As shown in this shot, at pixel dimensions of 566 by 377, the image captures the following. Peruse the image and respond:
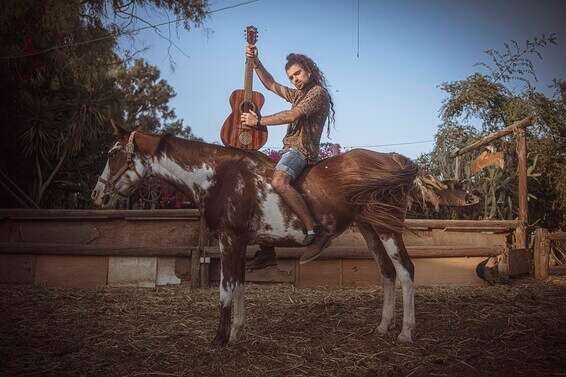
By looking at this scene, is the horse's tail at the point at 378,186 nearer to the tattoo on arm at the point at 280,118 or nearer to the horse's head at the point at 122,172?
the tattoo on arm at the point at 280,118

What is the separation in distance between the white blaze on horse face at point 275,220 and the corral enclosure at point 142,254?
289cm

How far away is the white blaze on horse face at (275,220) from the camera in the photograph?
3.76 meters

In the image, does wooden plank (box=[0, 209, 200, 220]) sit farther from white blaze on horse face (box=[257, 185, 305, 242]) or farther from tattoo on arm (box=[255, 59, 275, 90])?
white blaze on horse face (box=[257, 185, 305, 242])

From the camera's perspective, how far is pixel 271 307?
209 inches

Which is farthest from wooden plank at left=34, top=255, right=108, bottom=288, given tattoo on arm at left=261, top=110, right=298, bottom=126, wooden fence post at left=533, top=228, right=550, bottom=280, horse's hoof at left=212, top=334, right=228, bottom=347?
wooden fence post at left=533, top=228, right=550, bottom=280

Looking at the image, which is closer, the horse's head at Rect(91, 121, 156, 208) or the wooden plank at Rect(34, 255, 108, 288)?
the horse's head at Rect(91, 121, 156, 208)

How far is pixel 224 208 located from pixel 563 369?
292 centimetres

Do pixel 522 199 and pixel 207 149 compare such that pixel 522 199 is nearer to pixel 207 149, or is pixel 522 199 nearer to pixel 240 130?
pixel 240 130

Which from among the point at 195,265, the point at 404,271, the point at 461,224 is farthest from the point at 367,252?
the point at 404,271

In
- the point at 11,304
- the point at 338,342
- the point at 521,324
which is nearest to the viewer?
the point at 338,342

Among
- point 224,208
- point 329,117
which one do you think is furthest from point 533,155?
point 224,208

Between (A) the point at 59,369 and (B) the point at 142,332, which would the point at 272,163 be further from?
(A) the point at 59,369

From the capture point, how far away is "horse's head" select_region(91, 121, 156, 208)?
400cm

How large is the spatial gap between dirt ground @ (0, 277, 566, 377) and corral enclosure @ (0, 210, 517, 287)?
20.3 inches
